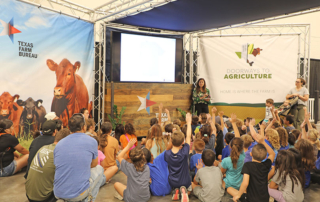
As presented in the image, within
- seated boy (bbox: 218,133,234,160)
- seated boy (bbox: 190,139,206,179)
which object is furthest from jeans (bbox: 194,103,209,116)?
seated boy (bbox: 190,139,206,179)

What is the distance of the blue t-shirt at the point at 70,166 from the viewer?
2.49 metres

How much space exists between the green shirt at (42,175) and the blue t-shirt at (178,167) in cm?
136

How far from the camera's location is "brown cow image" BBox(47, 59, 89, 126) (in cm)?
548

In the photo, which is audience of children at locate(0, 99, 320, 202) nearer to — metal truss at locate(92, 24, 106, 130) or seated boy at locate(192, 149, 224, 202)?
seated boy at locate(192, 149, 224, 202)

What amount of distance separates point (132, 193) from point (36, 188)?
3.40 ft

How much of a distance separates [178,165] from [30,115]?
3.08 meters

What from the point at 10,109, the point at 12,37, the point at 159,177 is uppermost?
the point at 12,37

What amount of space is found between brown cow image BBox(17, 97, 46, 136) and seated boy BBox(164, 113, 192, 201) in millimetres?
2864

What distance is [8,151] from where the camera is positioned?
12.9ft

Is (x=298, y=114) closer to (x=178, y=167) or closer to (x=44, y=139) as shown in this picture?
(x=178, y=167)

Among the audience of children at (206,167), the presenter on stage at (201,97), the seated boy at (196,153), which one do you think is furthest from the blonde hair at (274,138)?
the presenter on stage at (201,97)

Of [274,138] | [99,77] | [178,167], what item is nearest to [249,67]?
[99,77]

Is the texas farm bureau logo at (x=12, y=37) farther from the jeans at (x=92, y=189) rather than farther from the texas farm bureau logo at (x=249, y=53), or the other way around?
the texas farm bureau logo at (x=249, y=53)

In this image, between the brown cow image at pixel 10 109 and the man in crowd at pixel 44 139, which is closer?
the man in crowd at pixel 44 139
